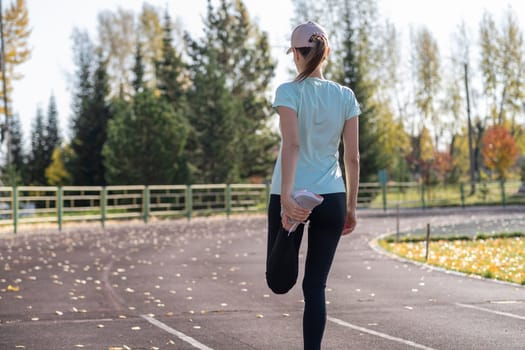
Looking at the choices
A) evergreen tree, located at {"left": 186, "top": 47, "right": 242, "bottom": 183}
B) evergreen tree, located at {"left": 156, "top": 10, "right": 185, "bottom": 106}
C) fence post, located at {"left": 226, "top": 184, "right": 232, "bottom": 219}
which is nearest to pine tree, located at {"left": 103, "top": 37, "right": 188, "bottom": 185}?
evergreen tree, located at {"left": 186, "top": 47, "right": 242, "bottom": 183}

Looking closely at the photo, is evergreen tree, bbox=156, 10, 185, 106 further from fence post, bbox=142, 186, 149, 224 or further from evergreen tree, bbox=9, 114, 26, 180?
fence post, bbox=142, 186, 149, 224

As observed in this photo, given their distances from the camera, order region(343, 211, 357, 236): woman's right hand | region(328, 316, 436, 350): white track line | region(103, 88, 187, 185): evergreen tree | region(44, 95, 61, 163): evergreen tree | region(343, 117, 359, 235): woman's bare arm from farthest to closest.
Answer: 1. region(44, 95, 61, 163): evergreen tree
2. region(103, 88, 187, 185): evergreen tree
3. region(328, 316, 436, 350): white track line
4. region(343, 211, 357, 236): woman's right hand
5. region(343, 117, 359, 235): woman's bare arm

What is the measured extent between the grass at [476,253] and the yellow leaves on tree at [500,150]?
3842 centimetres

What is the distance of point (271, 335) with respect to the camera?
7566 mm

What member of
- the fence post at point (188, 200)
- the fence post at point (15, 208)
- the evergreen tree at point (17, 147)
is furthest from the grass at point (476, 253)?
the evergreen tree at point (17, 147)

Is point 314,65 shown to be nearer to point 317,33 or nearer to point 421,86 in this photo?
point 317,33

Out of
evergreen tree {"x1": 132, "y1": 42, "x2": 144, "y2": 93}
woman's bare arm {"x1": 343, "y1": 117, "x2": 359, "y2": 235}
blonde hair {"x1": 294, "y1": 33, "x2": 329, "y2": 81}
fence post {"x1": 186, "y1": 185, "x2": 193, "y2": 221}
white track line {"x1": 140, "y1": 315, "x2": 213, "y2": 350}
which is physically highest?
evergreen tree {"x1": 132, "y1": 42, "x2": 144, "y2": 93}

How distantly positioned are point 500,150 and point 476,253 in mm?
44187

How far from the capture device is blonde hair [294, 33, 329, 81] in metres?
5.14

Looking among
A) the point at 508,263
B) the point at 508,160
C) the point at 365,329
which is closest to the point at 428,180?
the point at 508,160

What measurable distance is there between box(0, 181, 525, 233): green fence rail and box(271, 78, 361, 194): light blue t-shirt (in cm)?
2204

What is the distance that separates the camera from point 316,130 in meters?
5.17

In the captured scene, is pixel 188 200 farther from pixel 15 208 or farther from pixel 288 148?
pixel 288 148

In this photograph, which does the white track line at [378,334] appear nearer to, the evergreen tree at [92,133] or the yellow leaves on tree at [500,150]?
the evergreen tree at [92,133]
